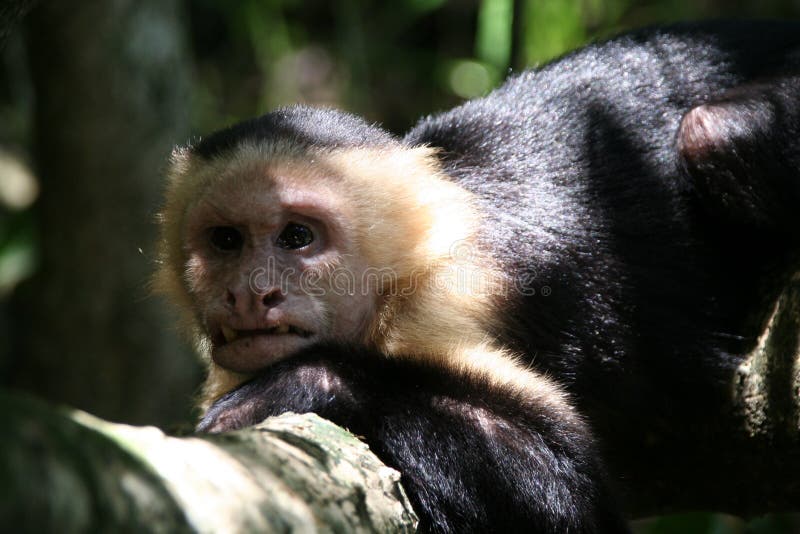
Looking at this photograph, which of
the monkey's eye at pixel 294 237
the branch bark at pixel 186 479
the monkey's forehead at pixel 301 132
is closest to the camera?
the branch bark at pixel 186 479

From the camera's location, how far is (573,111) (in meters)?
4.36

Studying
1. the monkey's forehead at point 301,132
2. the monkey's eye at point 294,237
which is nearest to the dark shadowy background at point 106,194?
the monkey's forehead at point 301,132

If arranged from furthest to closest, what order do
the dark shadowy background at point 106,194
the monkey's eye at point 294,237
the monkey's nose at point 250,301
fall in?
the dark shadowy background at point 106,194
the monkey's eye at point 294,237
the monkey's nose at point 250,301

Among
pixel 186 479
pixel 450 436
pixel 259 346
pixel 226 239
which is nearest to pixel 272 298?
pixel 259 346

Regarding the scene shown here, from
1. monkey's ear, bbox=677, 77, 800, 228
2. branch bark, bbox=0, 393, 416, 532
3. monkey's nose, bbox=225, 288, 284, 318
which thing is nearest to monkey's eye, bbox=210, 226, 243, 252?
monkey's nose, bbox=225, 288, 284, 318

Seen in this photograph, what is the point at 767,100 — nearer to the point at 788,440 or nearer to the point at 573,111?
the point at 573,111

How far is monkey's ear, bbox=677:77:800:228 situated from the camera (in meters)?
4.00

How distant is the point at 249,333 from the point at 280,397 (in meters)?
0.80

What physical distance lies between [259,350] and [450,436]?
970 mm

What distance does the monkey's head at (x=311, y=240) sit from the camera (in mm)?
3570

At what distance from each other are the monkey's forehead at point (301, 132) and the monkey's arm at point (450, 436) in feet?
3.90

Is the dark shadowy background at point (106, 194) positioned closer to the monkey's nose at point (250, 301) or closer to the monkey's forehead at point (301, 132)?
the monkey's forehead at point (301, 132)

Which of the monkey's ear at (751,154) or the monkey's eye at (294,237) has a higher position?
the monkey's ear at (751,154)

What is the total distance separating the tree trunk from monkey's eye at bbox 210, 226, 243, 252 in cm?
329
